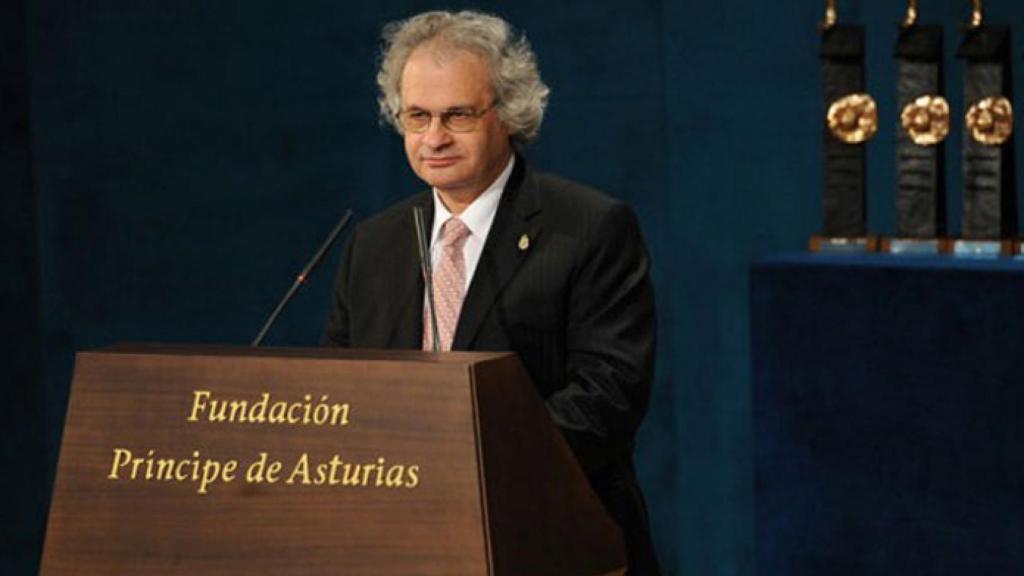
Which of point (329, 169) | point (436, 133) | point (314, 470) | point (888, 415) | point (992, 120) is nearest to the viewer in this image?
point (314, 470)

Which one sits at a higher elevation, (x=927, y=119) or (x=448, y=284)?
(x=927, y=119)

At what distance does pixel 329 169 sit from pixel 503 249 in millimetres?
2763

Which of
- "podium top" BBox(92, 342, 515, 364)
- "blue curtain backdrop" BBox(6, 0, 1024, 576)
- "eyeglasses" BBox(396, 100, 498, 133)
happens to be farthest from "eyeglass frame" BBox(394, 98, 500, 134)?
"blue curtain backdrop" BBox(6, 0, 1024, 576)

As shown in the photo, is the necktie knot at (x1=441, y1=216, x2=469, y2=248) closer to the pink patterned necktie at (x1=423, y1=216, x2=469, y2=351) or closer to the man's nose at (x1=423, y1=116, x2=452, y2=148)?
the pink patterned necktie at (x1=423, y1=216, x2=469, y2=351)

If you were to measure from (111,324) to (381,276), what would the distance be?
2.91m

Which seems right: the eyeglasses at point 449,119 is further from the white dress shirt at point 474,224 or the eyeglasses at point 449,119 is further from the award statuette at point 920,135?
the award statuette at point 920,135

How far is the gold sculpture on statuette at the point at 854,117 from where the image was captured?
167 inches

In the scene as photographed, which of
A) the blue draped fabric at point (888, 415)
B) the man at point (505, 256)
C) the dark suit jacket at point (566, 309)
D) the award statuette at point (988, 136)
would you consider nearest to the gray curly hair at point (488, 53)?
the man at point (505, 256)

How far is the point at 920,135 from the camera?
13.7 feet

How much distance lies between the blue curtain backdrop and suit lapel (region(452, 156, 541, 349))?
7.78 feet

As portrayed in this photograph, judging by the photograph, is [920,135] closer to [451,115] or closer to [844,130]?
[844,130]

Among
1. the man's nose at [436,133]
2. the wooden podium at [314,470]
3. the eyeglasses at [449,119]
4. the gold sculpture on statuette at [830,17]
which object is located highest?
the gold sculpture on statuette at [830,17]

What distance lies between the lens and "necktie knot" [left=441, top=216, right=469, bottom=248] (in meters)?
2.58

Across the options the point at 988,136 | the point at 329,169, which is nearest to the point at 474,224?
the point at 988,136
